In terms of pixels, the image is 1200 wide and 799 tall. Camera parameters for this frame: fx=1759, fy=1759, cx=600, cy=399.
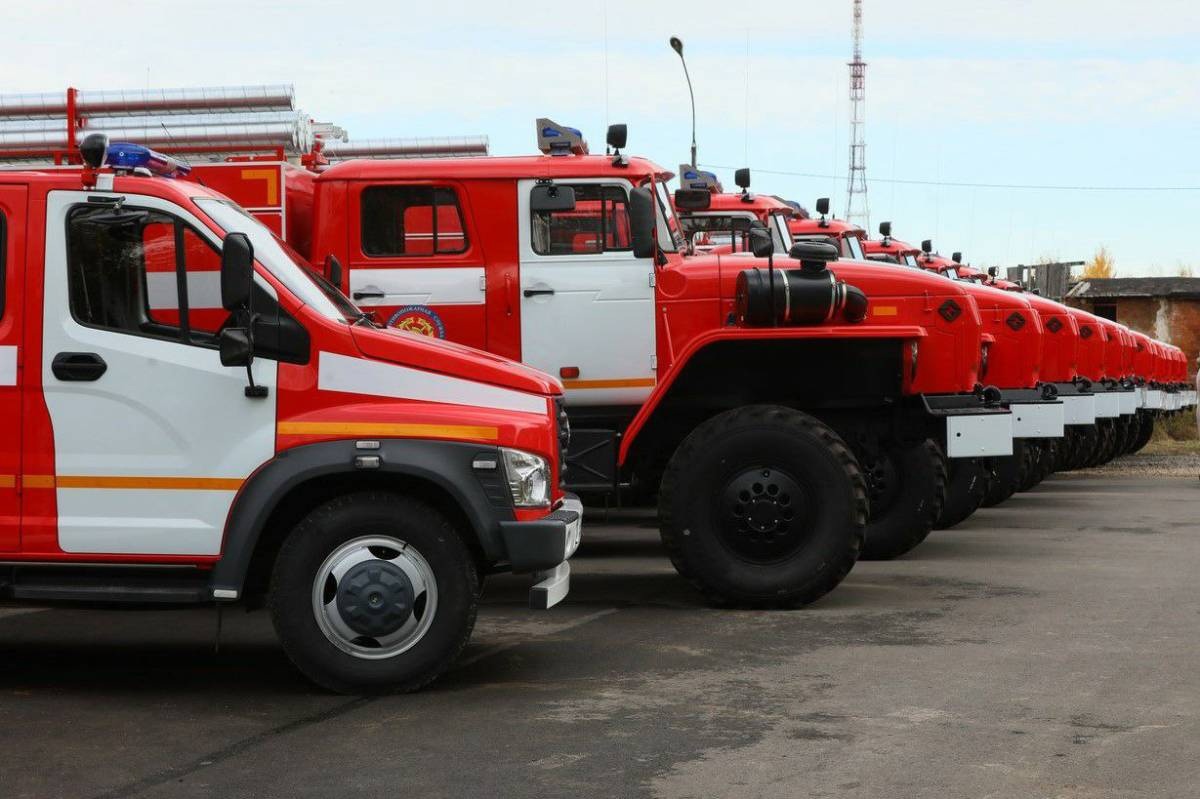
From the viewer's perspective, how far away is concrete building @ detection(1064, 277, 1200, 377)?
1538 inches

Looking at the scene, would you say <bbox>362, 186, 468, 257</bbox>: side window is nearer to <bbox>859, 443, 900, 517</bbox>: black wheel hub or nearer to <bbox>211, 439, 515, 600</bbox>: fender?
<bbox>859, 443, 900, 517</bbox>: black wheel hub

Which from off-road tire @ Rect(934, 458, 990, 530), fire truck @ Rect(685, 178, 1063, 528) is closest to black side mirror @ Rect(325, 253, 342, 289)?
fire truck @ Rect(685, 178, 1063, 528)

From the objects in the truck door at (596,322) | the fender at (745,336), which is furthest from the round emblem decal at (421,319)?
the fender at (745,336)

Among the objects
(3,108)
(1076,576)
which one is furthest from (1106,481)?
(3,108)

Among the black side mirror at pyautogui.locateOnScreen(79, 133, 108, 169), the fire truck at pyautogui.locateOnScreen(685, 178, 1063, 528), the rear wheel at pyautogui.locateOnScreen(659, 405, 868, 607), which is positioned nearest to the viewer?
the black side mirror at pyautogui.locateOnScreen(79, 133, 108, 169)

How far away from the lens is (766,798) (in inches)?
224

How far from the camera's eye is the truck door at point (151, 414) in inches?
288

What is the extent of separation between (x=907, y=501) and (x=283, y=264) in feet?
19.4

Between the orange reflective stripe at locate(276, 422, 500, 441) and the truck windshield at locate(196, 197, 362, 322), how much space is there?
0.51 meters

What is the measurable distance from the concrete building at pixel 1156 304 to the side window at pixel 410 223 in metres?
30.7

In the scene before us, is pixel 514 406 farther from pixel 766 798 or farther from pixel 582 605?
pixel 582 605

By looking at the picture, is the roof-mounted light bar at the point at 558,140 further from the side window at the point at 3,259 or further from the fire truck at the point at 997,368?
the side window at the point at 3,259

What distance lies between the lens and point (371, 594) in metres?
7.21

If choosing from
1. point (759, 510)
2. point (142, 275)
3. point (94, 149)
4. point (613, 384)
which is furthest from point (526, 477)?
point (613, 384)
